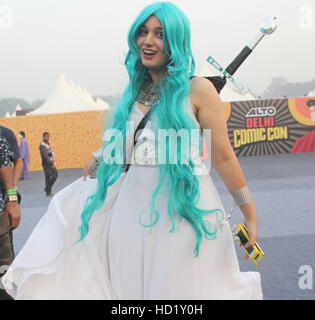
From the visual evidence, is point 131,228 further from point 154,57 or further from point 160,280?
point 154,57

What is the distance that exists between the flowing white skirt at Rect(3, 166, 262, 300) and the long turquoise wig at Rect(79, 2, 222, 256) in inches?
1.7

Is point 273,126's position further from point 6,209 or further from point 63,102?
point 6,209

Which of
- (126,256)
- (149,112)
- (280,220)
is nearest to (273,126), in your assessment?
(280,220)

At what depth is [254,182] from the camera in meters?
9.61

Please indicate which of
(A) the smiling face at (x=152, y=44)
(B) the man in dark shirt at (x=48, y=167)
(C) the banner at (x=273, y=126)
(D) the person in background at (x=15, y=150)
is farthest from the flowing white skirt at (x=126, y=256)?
(C) the banner at (x=273, y=126)

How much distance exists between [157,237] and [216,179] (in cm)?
941

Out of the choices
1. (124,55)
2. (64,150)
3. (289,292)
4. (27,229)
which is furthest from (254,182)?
(64,150)

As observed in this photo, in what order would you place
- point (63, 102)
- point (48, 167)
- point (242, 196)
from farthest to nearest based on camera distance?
point (63, 102)
point (48, 167)
point (242, 196)

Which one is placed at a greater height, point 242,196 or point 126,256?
point 242,196

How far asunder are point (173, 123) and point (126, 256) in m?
0.59

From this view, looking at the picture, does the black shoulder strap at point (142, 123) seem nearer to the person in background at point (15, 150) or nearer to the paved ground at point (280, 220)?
the person in background at point (15, 150)

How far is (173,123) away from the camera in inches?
64.8

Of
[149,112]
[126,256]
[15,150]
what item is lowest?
[126,256]

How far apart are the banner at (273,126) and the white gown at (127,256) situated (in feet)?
51.1
